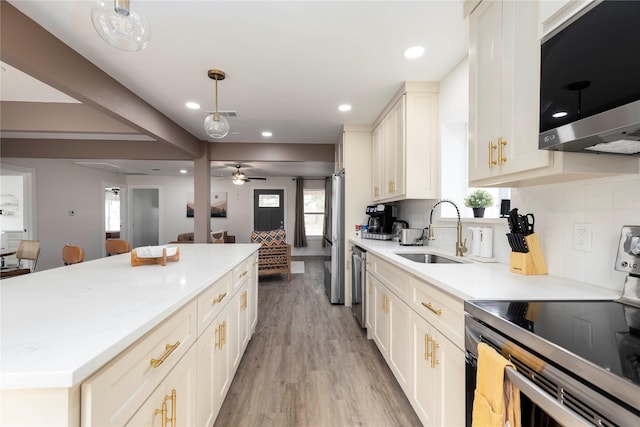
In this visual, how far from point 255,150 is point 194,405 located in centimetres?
415

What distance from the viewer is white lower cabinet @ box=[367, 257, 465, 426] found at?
1.20 metres

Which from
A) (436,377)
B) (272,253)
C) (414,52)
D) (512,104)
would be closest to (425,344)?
(436,377)

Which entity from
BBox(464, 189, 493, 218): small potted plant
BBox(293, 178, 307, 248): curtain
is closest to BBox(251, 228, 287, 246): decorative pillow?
BBox(293, 178, 307, 248): curtain

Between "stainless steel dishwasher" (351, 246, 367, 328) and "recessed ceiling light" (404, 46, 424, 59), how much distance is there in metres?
1.82

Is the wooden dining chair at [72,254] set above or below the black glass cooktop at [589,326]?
below

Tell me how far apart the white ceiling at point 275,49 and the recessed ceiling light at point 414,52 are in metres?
0.05

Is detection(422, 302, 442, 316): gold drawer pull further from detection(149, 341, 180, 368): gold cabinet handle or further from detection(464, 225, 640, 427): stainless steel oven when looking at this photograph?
detection(149, 341, 180, 368): gold cabinet handle

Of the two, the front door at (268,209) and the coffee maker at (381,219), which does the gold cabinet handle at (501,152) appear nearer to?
the coffee maker at (381,219)

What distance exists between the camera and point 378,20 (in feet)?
5.75

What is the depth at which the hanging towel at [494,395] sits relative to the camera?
0.81 meters

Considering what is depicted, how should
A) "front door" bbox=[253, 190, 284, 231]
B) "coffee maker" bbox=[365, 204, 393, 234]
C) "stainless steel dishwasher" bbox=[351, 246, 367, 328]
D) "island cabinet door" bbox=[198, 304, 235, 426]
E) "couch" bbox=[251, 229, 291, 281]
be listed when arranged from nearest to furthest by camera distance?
"island cabinet door" bbox=[198, 304, 235, 426]
"stainless steel dishwasher" bbox=[351, 246, 367, 328]
"coffee maker" bbox=[365, 204, 393, 234]
"couch" bbox=[251, 229, 291, 281]
"front door" bbox=[253, 190, 284, 231]

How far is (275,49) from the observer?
6.75ft

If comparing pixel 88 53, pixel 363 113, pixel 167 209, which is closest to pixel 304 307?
pixel 363 113

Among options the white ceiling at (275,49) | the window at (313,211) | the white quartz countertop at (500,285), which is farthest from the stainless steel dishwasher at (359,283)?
the window at (313,211)
